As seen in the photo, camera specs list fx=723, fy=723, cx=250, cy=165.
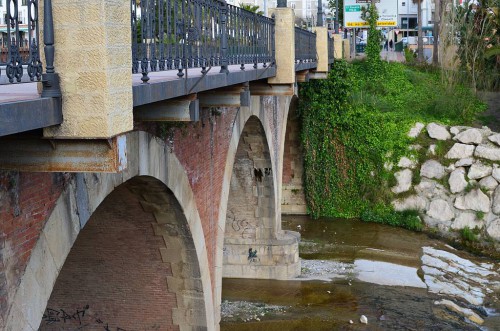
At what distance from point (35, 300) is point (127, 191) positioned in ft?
13.4

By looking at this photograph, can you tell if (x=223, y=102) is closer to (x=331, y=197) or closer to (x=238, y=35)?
(x=238, y=35)

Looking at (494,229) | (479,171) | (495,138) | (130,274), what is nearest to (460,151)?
(479,171)

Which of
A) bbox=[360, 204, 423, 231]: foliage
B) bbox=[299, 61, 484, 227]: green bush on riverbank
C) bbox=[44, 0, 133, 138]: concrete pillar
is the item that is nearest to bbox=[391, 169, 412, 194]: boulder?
bbox=[299, 61, 484, 227]: green bush on riverbank

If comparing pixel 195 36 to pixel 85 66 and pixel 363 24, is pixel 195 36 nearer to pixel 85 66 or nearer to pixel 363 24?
pixel 85 66

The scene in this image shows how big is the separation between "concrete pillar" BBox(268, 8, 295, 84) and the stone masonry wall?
701 centimetres

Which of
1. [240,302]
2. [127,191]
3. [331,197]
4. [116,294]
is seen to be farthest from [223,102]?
[331,197]

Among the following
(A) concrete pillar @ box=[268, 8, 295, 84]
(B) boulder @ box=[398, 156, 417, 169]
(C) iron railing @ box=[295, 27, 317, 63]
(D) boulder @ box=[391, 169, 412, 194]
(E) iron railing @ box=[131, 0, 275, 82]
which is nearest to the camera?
(E) iron railing @ box=[131, 0, 275, 82]

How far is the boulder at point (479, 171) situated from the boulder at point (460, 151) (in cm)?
51

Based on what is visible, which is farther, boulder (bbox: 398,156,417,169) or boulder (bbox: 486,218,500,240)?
boulder (bbox: 398,156,417,169)

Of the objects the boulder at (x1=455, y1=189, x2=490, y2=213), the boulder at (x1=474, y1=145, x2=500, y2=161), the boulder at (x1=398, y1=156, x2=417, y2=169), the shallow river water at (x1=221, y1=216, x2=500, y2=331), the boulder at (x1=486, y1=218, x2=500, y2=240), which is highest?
the boulder at (x1=474, y1=145, x2=500, y2=161)

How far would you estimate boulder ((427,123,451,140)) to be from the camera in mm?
24656

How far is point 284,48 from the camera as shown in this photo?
11.9 metres

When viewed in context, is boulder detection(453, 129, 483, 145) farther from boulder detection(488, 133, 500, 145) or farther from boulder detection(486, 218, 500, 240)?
boulder detection(486, 218, 500, 240)

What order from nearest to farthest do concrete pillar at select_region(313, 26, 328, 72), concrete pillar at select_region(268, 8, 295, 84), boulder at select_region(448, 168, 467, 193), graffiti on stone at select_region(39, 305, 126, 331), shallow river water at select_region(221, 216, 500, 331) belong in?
graffiti on stone at select_region(39, 305, 126, 331) < concrete pillar at select_region(268, 8, 295, 84) < shallow river water at select_region(221, 216, 500, 331) < concrete pillar at select_region(313, 26, 328, 72) < boulder at select_region(448, 168, 467, 193)
